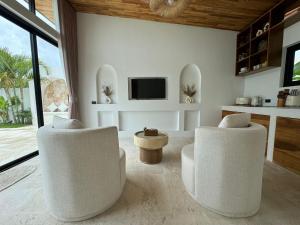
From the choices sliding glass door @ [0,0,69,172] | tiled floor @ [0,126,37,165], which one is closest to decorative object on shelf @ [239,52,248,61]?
sliding glass door @ [0,0,69,172]

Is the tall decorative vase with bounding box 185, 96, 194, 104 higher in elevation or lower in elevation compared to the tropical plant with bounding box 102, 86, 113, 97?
lower

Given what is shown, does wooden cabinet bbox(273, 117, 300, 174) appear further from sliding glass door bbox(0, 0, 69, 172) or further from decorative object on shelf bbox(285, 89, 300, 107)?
sliding glass door bbox(0, 0, 69, 172)

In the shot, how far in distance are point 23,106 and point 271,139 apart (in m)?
4.52

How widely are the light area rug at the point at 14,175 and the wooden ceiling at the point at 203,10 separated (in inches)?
139

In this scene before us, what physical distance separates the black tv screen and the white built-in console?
131 millimetres

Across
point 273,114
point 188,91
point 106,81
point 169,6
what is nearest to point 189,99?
point 188,91

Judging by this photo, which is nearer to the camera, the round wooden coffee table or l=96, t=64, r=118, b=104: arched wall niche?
the round wooden coffee table

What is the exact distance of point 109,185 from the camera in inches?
56.5

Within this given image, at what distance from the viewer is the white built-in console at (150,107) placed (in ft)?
13.3

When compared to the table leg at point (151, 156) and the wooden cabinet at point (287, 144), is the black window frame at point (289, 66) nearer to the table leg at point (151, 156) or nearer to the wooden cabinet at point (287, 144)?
the wooden cabinet at point (287, 144)

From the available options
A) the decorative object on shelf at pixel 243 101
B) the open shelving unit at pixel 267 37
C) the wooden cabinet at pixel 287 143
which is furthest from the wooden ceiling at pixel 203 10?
the wooden cabinet at pixel 287 143

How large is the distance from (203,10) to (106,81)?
9.44 ft

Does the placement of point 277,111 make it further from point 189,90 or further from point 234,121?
point 189,90

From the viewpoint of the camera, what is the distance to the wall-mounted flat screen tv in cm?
405
